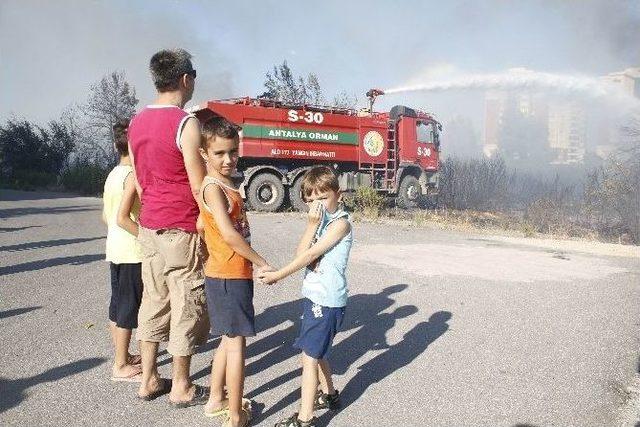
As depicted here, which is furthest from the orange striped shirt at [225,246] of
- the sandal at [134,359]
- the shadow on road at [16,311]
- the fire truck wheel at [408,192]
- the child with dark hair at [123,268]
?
the fire truck wheel at [408,192]

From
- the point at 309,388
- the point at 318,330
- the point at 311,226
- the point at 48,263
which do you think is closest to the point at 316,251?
the point at 311,226

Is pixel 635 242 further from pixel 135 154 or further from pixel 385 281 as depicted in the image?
pixel 135 154

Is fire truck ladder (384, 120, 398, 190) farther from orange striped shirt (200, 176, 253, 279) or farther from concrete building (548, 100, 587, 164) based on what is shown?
concrete building (548, 100, 587, 164)

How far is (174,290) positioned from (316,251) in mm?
779

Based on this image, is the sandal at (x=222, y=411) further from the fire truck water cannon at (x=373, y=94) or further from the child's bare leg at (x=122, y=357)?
the fire truck water cannon at (x=373, y=94)

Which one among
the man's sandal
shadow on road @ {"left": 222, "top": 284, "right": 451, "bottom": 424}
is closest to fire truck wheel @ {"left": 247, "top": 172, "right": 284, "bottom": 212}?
shadow on road @ {"left": 222, "top": 284, "right": 451, "bottom": 424}

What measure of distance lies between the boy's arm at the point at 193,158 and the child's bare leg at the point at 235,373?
73 cm

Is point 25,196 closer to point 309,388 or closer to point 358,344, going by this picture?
point 358,344

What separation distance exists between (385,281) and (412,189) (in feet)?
34.8

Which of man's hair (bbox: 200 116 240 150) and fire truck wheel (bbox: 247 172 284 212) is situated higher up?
man's hair (bbox: 200 116 240 150)

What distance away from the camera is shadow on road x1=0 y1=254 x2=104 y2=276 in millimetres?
6355

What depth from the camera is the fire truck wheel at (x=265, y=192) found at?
13703mm

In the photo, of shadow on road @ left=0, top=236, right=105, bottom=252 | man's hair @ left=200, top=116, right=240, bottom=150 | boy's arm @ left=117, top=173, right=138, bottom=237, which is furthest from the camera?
shadow on road @ left=0, top=236, right=105, bottom=252

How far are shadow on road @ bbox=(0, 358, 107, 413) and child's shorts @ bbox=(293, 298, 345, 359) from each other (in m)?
1.62
